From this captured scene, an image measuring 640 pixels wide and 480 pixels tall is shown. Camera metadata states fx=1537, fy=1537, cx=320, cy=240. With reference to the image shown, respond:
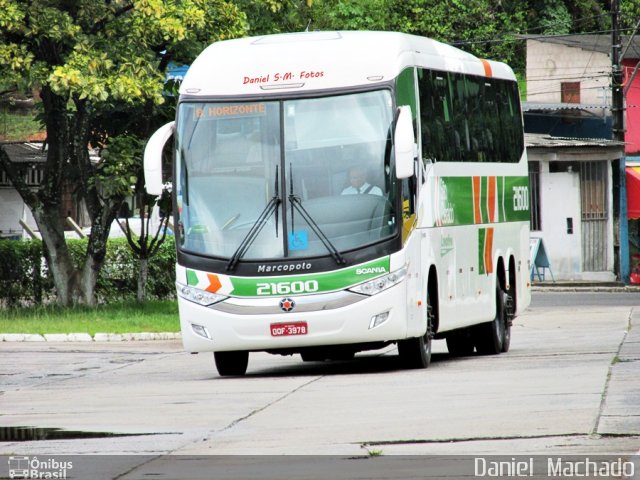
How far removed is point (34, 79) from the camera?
2745 centimetres

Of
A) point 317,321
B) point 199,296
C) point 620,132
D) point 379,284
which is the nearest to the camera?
point 317,321

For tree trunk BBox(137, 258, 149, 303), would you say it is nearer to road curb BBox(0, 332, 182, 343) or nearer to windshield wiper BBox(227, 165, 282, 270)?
road curb BBox(0, 332, 182, 343)

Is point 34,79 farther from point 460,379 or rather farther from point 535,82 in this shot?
point 535,82

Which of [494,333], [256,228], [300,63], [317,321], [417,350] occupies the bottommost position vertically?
[494,333]

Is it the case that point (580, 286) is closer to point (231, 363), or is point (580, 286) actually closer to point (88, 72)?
point (88, 72)

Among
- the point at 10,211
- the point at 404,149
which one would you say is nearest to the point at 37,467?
the point at 404,149

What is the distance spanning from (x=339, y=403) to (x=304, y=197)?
392cm

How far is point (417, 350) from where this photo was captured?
58.7ft

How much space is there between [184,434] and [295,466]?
228 cm

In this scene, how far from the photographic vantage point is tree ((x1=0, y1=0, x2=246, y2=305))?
27000 mm

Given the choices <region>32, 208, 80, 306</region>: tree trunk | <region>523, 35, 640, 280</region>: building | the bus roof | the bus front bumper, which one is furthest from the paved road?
<region>523, 35, 640, 280</region>: building

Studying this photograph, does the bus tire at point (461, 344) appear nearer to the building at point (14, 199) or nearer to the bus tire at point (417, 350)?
the bus tire at point (417, 350)

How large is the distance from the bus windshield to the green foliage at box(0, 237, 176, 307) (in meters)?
15.2

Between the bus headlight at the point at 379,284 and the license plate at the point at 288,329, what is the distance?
67 centimetres
